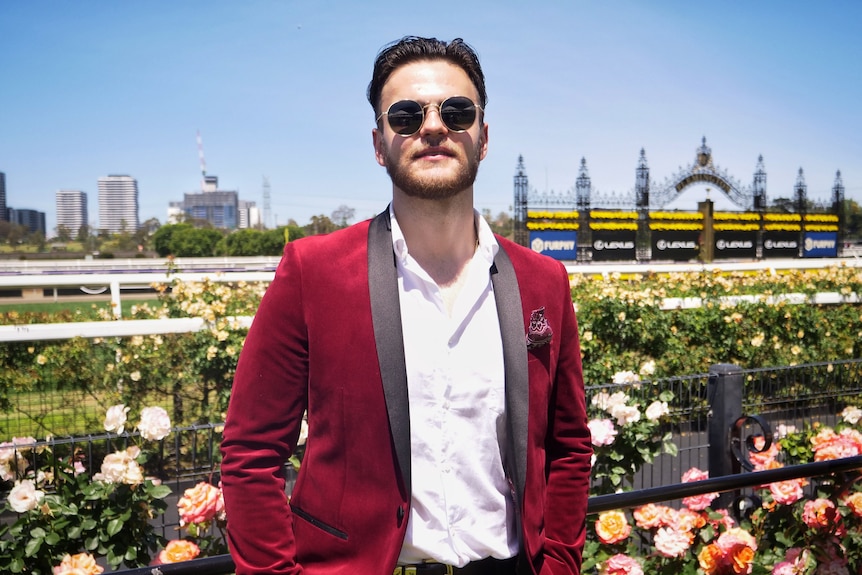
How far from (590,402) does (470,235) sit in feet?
7.80

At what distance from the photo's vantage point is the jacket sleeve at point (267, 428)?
4.50 ft

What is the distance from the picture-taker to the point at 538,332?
60.7 inches

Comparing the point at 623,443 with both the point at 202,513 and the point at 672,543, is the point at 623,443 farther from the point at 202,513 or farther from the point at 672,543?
the point at 202,513

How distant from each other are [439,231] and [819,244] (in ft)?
86.1

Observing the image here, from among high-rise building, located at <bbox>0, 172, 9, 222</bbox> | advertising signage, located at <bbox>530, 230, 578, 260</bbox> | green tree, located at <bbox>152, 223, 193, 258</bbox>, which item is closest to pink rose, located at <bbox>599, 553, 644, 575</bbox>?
advertising signage, located at <bbox>530, 230, 578, 260</bbox>

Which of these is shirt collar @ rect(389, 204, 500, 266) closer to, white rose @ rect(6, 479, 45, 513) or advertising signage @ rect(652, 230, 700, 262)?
white rose @ rect(6, 479, 45, 513)

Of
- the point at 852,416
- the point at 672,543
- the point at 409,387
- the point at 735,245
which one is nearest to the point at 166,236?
the point at 735,245

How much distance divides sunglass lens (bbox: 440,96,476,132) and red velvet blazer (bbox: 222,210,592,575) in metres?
0.32

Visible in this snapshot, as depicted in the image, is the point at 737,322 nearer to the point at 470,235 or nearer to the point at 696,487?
the point at 696,487

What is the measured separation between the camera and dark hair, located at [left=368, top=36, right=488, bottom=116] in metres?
1.54

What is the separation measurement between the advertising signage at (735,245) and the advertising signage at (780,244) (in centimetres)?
61

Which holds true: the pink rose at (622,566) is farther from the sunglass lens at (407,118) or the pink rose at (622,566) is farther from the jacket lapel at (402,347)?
the sunglass lens at (407,118)

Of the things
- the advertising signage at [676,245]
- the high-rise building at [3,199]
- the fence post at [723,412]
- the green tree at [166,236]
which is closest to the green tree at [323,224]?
the advertising signage at [676,245]

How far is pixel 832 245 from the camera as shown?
79.4ft
